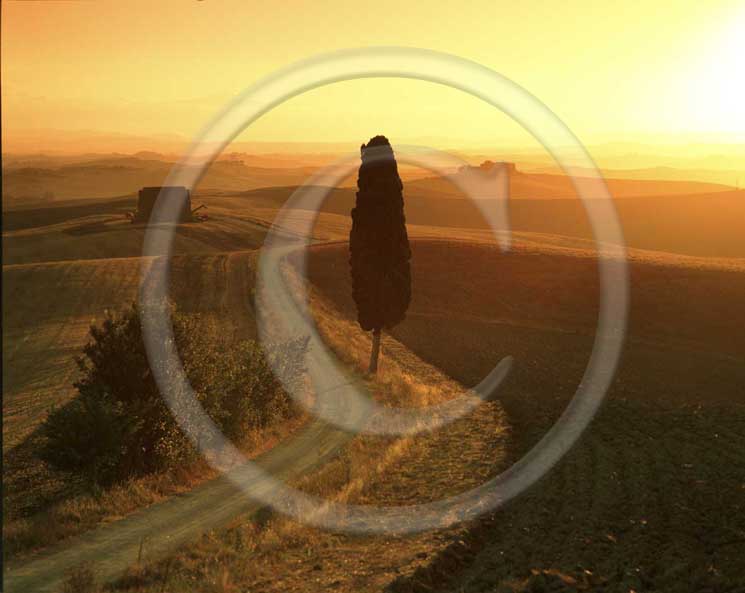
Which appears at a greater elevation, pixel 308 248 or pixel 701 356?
pixel 308 248

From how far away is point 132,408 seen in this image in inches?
747

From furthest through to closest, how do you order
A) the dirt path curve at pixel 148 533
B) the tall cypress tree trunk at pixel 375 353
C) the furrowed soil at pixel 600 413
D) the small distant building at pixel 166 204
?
the small distant building at pixel 166 204 < the tall cypress tree trunk at pixel 375 353 < the furrowed soil at pixel 600 413 < the dirt path curve at pixel 148 533

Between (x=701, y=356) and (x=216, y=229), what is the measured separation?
5975cm

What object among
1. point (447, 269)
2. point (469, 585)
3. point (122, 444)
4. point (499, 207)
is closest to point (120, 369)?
point (122, 444)

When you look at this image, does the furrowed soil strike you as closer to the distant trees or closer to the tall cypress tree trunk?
the tall cypress tree trunk

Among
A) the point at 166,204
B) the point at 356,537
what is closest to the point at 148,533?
the point at 356,537

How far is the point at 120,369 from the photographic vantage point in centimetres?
1967

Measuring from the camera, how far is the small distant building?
86500 mm

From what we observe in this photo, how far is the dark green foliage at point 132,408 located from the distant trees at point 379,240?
35.0ft

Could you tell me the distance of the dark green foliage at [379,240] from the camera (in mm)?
32875

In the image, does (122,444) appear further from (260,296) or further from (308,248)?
(308,248)

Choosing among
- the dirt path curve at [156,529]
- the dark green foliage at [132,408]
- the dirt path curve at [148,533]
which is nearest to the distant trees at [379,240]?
the dark green foliage at [132,408]

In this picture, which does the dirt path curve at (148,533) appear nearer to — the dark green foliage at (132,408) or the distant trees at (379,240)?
the dark green foliage at (132,408)

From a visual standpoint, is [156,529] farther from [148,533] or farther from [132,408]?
[132,408]
